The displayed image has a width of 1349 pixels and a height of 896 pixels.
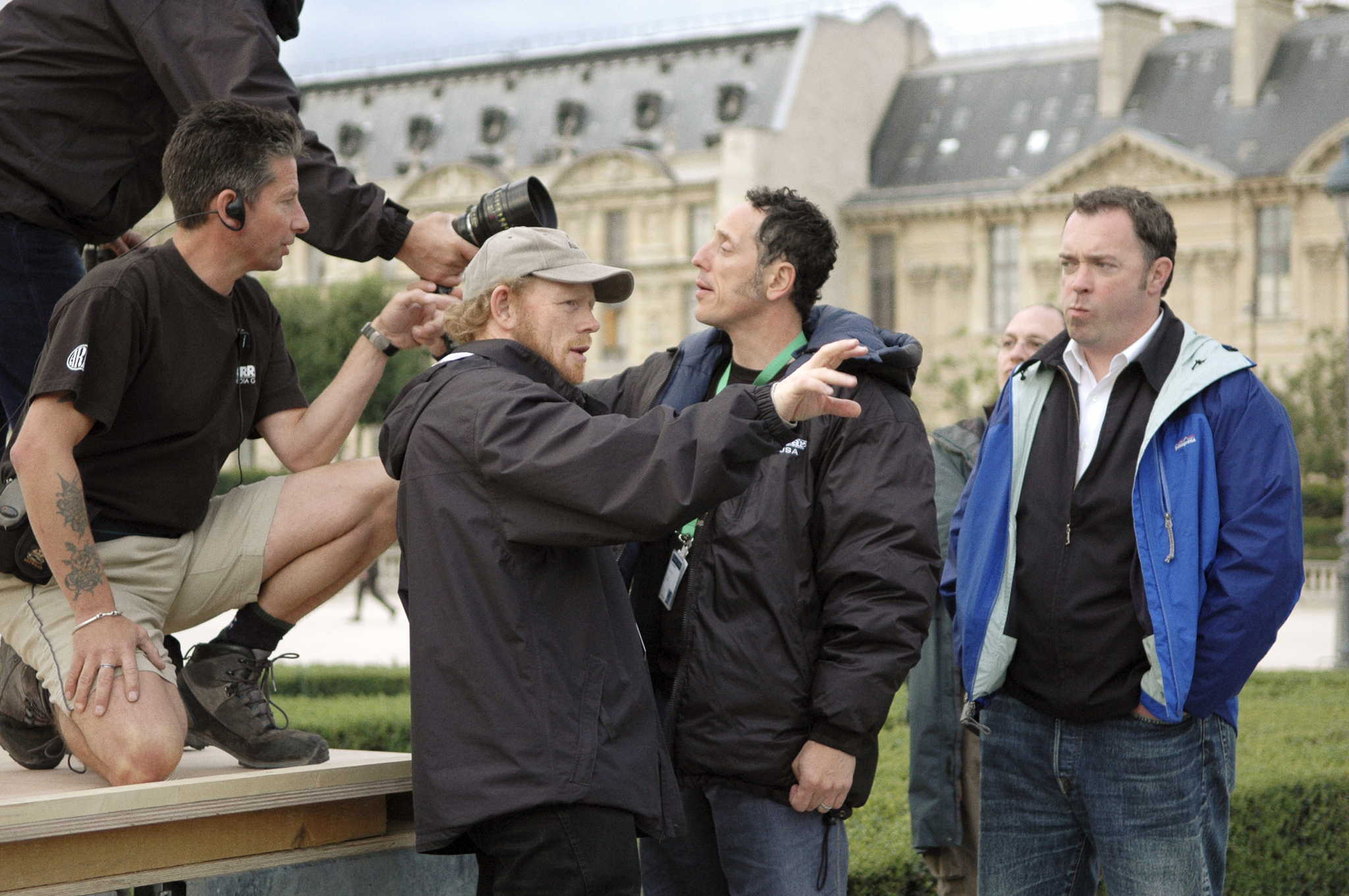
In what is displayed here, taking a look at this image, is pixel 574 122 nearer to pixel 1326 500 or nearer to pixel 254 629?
pixel 1326 500

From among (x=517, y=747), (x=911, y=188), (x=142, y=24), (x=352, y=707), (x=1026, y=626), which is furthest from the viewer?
(x=911, y=188)

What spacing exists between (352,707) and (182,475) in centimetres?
612

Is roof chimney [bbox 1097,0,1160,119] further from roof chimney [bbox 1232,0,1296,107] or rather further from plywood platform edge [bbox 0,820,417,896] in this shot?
plywood platform edge [bbox 0,820,417,896]

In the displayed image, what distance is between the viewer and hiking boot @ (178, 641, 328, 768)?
381cm

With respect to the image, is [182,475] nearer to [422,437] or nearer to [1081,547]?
[422,437]

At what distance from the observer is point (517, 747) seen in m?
3.04

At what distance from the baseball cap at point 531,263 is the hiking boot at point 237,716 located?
3.81 ft

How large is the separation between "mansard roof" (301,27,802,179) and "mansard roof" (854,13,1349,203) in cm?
473

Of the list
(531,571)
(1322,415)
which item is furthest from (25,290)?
(1322,415)

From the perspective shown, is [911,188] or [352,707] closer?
[352,707]

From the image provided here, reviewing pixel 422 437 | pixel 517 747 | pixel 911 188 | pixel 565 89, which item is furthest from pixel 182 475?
pixel 565 89


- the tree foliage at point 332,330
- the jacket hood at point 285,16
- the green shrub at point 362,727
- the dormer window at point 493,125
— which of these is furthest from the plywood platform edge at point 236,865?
the dormer window at point 493,125

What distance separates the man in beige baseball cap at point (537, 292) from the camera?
11.2 feet

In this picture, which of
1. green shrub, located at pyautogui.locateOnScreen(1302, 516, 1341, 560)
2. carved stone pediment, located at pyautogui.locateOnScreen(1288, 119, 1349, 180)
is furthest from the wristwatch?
carved stone pediment, located at pyautogui.locateOnScreen(1288, 119, 1349, 180)
